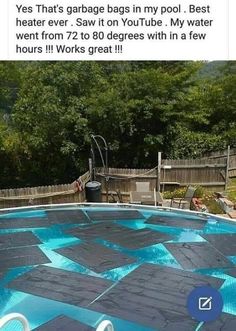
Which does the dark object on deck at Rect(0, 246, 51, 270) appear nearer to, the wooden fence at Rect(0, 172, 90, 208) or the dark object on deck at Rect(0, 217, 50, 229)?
the dark object on deck at Rect(0, 217, 50, 229)

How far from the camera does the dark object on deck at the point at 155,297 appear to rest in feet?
14.1

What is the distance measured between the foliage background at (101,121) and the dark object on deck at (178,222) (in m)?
7.01

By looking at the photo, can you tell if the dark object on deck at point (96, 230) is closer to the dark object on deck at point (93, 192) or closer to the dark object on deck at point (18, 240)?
the dark object on deck at point (18, 240)

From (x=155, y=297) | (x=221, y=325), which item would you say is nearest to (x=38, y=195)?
(x=155, y=297)

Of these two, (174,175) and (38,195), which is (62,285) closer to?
(38,195)

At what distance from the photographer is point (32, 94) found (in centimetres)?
1509

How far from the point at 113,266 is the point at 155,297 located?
39.0 inches

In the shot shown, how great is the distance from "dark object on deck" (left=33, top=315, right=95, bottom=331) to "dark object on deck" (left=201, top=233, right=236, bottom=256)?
107 inches

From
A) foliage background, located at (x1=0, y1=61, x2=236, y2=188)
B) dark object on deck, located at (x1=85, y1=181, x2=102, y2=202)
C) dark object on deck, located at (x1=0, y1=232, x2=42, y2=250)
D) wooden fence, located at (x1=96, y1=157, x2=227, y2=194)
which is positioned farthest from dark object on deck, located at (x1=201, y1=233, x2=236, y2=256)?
foliage background, located at (x1=0, y1=61, x2=236, y2=188)

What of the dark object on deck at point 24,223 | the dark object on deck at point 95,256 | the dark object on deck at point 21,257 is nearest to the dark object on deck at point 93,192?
the dark object on deck at point 24,223
